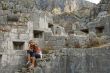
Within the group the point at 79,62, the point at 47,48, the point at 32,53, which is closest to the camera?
the point at 79,62

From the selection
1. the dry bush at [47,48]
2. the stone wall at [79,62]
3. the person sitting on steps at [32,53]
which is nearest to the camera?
the stone wall at [79,62]

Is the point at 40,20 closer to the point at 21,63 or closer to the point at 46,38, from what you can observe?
the point at 46,38

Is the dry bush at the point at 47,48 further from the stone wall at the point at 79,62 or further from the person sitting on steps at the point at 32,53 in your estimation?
the stone wall at the point at 79,62

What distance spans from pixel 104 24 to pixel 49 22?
4569mm

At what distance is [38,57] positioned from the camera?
70.7 feet

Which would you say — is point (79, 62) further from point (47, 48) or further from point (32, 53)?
point (47, 48)

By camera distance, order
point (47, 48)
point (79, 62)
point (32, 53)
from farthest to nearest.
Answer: point (47, 48), point (32, 53), point (79, 62)

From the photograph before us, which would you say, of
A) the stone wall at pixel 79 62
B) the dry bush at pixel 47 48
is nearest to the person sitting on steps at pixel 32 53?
the stone wall at pixel 79 62

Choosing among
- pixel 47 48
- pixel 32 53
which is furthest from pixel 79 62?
pixel 47 48

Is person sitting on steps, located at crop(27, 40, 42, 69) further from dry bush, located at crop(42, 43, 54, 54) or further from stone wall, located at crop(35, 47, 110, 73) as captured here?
dry bush, located at crop(42, 43, 54, 54)

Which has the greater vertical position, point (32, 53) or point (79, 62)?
point (32, 53)

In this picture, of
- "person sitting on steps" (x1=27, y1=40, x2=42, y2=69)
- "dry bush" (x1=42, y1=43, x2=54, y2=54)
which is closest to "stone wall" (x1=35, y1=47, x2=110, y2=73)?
"person sitting on steps" (x1=27, y1=40, x2=42, y2=69)

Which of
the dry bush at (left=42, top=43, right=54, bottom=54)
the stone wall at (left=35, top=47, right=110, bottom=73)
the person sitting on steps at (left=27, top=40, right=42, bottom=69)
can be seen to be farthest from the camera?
the dry bush at (left=42, top=43, right=54, bottom=54)

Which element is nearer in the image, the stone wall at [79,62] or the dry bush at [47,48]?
the stone wall at [79,62]
